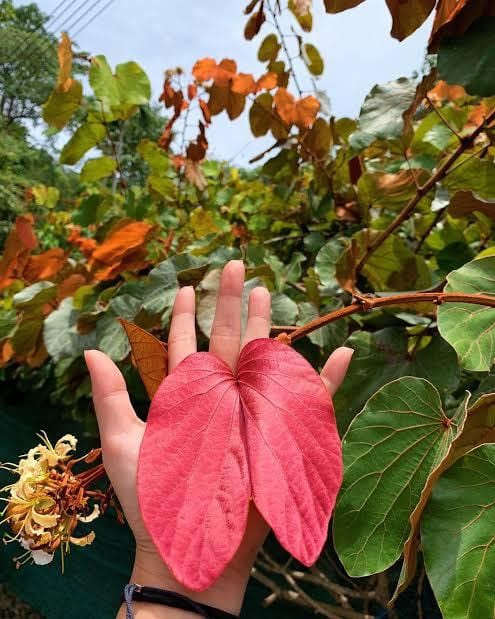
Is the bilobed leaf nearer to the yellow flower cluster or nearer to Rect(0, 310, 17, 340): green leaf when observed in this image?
Rect(0, 310, 17, 340): green leaf

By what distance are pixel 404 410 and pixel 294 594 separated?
0.71 meters

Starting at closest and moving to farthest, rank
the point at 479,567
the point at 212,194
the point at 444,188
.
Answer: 1. the point at 479,567
2. the point at 444,188
3. the point at 212,194

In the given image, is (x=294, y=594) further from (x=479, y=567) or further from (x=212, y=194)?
(x=212, y=194)

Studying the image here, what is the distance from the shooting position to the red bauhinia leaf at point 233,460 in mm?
308

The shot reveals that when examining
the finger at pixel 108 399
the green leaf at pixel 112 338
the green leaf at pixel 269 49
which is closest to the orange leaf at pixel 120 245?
the green leaf at pixel 112 338

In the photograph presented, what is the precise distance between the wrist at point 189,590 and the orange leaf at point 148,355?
14cm

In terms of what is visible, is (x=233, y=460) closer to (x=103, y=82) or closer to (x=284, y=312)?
(x=284, y=312)

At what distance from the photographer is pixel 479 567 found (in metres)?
0.33

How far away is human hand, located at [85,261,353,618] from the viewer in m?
0.46

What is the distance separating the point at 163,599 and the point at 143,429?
0.14 metres

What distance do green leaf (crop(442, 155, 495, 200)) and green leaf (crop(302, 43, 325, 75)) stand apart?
1.82 ft

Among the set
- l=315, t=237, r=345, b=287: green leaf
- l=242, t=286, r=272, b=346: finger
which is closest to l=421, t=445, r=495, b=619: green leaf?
l=242, t=286, r=272, b=346: finger

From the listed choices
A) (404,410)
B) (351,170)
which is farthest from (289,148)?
(404,410)

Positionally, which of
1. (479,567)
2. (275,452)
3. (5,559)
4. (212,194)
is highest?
(212,194)
